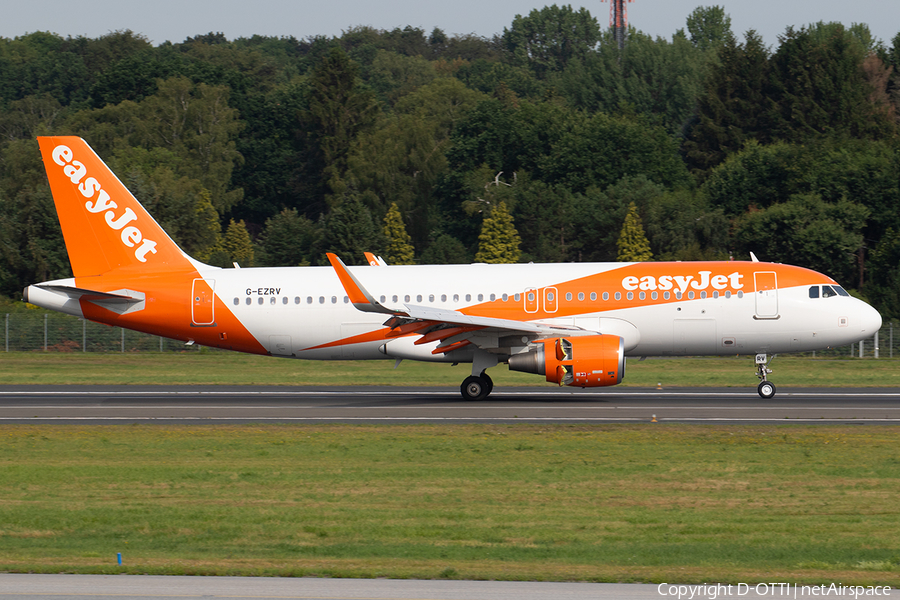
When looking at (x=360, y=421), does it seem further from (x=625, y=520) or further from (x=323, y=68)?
(x=323, y=68)

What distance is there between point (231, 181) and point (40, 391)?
8432 centimetres

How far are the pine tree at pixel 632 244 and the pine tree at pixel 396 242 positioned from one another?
17.4m

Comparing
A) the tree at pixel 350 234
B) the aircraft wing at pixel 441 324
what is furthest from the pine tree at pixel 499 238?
the aircraft wing at pixel 441 324

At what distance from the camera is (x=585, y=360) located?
28547 mm

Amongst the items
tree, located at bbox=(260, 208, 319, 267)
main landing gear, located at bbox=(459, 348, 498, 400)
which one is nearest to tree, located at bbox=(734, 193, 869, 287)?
tree, located at bbox=(260, 208, 319, 267)

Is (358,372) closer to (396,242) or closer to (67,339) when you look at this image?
(67,339)

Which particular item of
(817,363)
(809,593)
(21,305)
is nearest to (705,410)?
(809,593)

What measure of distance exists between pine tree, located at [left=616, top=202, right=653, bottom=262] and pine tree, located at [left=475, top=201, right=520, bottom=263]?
8177 mm

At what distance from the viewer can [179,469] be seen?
741 inches

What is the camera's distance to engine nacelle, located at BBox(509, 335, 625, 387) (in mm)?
28531

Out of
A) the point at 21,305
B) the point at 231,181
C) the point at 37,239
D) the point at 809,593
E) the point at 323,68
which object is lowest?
the point at 809,593

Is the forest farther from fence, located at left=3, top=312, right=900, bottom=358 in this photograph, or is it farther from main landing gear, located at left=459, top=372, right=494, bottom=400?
main landing gear, located at left=459, top=372, right=494, bottom=400

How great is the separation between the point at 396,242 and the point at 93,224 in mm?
52997

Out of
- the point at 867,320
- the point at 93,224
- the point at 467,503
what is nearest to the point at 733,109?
the point at 867,320
